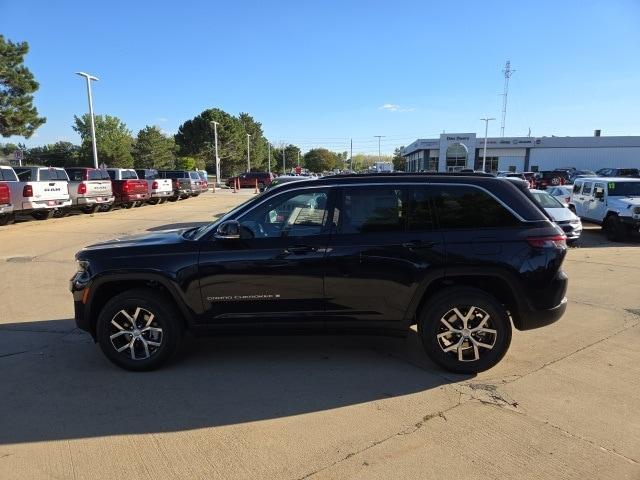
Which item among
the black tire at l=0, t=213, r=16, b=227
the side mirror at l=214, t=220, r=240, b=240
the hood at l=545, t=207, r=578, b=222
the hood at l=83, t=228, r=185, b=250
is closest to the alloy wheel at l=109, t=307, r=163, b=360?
the hood at l=83, t=228, r=185, b=250

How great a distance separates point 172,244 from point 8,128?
116 feet

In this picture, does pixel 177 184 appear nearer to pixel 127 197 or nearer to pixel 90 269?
pixel 127 197

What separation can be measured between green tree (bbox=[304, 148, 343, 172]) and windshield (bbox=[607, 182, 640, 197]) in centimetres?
12463

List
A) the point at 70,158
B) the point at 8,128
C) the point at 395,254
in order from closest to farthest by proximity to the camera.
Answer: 1. the point at 395,254
2. the point at 8,128
3. the point at 70,158

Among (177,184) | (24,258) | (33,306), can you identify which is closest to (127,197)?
(177,184)

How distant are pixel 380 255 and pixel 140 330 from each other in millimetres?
2315

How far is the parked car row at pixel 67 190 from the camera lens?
49.7 ft

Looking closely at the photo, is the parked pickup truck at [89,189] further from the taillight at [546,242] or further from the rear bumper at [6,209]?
the taillight at [546,242]

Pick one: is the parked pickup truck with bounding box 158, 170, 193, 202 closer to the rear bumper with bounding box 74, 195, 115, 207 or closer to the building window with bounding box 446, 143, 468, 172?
the rear bumper with bounding box 74, 195, 115, 207

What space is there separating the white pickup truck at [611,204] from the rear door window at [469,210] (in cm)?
1109

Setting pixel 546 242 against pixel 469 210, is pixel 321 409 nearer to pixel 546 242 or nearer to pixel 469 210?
pixel 469 210

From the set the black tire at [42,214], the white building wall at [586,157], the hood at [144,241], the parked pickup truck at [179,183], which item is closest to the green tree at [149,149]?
the parked pickup truck at [179,183]

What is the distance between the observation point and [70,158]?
90812mm

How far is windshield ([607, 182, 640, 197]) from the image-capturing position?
46.9 feet
